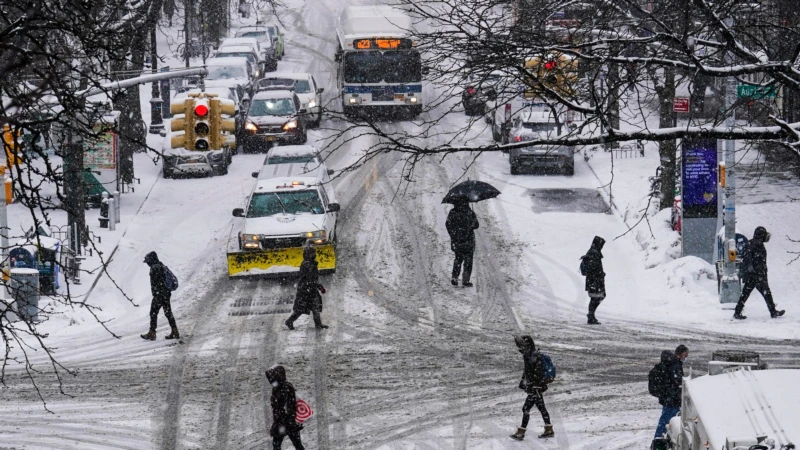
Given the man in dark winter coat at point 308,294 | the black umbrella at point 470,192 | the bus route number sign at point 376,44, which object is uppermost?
the bus route number sign at point 376,44

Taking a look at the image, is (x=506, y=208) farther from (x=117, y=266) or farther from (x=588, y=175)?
(x=117, y=266)

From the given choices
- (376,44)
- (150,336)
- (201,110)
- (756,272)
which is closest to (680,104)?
(756,272)

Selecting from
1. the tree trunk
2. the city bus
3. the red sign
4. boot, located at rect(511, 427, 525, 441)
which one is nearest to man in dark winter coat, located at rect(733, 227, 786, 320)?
the red sign

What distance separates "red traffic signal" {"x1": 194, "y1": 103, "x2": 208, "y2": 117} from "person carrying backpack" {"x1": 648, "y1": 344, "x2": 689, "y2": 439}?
59.2 feet

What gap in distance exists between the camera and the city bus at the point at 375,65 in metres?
36.4

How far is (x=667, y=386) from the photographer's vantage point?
13.4m

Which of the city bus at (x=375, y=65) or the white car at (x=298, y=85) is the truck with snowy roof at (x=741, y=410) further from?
the white car at (x=298, y=85)

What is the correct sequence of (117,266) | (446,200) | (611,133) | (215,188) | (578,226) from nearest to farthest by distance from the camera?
(611,133) → (446,200) → (117,266) → (578,226) → (215,188)

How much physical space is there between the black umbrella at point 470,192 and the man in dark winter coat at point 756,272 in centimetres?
487

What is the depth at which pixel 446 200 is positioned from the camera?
22.0 m

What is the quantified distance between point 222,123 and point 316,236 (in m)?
12.0

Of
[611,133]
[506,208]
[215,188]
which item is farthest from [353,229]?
[611,133]

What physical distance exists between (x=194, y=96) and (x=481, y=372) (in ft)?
56.0

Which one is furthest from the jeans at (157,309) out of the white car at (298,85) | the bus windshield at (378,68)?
the white car at (298,85)
